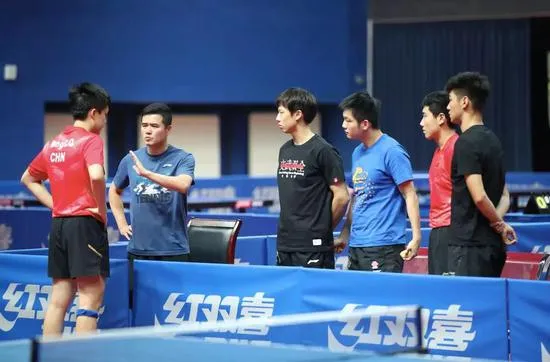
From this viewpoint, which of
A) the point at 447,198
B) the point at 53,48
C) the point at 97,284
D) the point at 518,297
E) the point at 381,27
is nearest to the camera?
the point at 518,297

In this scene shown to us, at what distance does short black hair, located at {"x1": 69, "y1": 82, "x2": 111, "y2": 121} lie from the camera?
606cm

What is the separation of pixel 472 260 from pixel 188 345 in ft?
7.08

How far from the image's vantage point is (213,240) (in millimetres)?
7324

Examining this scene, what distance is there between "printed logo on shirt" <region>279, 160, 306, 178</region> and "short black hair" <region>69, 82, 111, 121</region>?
1.10m

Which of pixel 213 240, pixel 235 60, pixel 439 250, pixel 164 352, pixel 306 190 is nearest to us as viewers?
pixel 164 352

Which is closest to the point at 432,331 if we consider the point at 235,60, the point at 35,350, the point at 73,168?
the point at 73,168

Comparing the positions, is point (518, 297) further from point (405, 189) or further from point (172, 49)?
point (172, 49)

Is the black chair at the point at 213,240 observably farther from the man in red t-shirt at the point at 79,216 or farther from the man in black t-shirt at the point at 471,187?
the man in black t-shirt at the point at 471,187

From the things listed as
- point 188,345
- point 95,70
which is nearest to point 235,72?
point 95,70

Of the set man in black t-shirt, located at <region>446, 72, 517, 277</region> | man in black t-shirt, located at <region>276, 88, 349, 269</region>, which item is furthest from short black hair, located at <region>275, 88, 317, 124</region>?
man in black t-shirt, located at <region>446, 72, 517, 277</region>

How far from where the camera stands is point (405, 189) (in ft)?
21.1

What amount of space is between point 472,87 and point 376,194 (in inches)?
39.7

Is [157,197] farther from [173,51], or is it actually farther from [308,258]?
[173,51]

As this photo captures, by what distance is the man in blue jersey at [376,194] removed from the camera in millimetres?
6465
